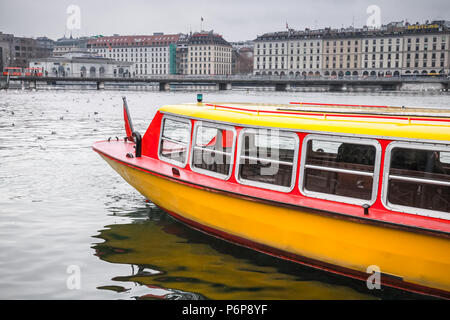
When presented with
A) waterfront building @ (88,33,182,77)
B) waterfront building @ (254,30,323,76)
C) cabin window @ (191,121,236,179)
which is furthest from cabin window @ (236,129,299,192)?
waterfront building @ (88,33,182,77)

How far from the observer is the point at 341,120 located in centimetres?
712

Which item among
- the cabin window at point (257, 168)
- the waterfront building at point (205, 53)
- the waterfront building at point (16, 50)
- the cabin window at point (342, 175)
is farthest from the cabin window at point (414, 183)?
the waterfront building at point (16, 50)

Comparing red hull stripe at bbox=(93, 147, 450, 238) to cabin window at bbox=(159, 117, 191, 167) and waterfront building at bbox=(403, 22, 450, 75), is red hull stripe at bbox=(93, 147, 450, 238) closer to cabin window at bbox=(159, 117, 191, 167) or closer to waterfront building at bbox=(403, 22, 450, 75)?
cabin window at bbox=(159, 117, 191, 167)

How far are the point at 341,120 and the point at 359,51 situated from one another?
14260 centimetres

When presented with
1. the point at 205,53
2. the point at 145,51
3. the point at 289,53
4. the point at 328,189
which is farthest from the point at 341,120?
the point at 145,51

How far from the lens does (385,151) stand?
650 cm

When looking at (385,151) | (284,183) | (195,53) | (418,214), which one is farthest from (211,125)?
(195,53)

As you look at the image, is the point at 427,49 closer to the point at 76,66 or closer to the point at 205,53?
the point at 205,53

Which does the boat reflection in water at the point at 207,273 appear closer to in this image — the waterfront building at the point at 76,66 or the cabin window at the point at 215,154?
the cabin window at the point at 215,154

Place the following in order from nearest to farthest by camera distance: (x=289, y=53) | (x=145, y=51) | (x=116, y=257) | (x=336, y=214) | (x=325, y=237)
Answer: (x=336, y=214)
(x=325, y=237)
(x=116, y=257)
(x=289, y=53)
(x=145, y=51)

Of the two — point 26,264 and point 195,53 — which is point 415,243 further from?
point 195,53

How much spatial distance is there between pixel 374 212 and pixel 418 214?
1.69 ft

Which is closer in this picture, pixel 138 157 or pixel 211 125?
pixel 211 125
